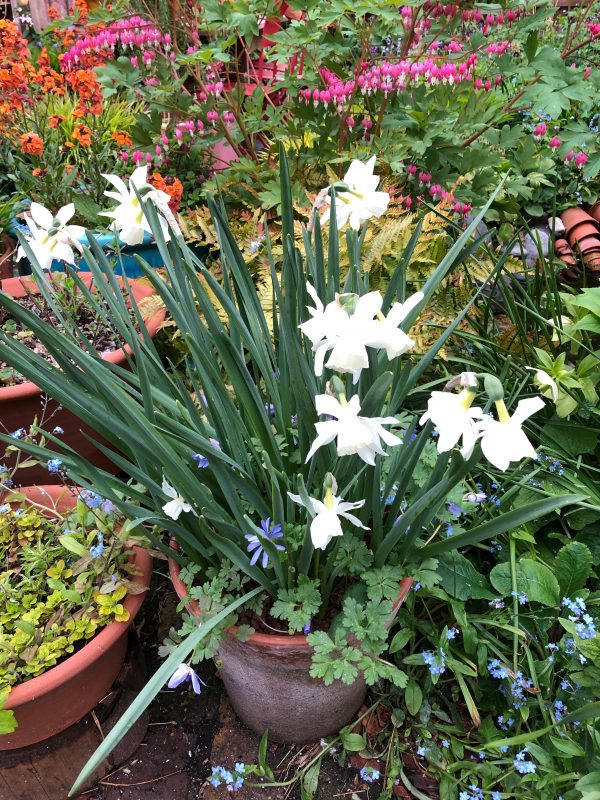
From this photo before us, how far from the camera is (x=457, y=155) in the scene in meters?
2.09

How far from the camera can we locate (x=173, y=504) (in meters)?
1.06

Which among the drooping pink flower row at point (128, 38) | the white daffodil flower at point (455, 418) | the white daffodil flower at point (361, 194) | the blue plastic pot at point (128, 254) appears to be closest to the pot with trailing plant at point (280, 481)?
the white daffodil flower at point (361, 194)

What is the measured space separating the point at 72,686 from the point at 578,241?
2333 millimetres

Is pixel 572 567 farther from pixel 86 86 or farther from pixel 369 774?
pixel 86 86

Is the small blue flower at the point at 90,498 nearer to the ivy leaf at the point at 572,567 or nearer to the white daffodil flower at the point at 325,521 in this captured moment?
Result: the white daffodil flower at the point at 325,521

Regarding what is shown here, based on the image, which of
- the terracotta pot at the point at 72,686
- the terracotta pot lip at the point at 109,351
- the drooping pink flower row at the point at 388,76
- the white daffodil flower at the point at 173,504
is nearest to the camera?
the white daffodil flower at the point at 173,504

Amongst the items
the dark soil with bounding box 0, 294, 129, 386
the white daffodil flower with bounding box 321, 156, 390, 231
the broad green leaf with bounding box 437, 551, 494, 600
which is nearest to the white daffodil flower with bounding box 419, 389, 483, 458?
the white daffodil flower with bounding box 321, 156, 390, 231

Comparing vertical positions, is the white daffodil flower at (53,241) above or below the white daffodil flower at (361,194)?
below

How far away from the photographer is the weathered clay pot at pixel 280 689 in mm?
1090

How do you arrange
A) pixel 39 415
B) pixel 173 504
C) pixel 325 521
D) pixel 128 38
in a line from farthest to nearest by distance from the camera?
pixel 128 38, pixel 39 415, pixel 173 504, pixel 325 521

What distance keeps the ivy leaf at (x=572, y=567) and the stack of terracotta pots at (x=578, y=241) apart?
130cm

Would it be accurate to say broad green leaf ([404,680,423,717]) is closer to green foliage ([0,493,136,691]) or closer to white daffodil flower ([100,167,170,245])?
green foliage ([0,493,136,691])

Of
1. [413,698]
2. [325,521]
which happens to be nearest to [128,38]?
[325,521]

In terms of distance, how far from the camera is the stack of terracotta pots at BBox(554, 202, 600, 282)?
7.61 ft
